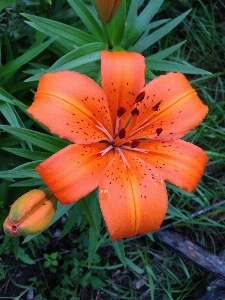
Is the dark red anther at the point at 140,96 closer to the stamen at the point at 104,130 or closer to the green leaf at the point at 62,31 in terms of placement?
the stamen at the point at 104,130

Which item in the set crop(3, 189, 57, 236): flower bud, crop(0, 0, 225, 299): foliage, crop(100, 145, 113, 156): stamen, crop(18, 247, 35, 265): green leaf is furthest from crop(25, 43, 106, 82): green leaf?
crop(18, 247, 35, 265): green leaf

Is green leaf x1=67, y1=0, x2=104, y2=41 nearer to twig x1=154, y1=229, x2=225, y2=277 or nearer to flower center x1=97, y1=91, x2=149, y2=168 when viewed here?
flower center x1=97, y1=91, x2=149, y2=168

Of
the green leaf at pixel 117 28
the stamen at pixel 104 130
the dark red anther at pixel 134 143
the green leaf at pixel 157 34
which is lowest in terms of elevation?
the dark red anther at pixel 134 143

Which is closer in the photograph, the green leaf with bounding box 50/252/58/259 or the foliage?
the foliage

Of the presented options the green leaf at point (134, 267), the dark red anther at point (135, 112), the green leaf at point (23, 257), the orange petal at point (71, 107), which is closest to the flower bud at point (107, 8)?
the orange petal at point (71, 107)

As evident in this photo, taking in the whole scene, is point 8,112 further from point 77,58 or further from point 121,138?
point 121,138

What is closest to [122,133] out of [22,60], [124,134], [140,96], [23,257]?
[124,134]

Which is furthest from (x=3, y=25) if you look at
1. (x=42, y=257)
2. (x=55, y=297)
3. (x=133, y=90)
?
(x=55, y=297)

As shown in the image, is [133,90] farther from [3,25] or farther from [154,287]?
[154,287]
